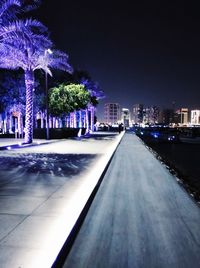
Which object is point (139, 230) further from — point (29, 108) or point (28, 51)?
point (28, 51)

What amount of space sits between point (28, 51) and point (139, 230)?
24.7m

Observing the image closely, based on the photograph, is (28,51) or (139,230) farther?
(28,51)

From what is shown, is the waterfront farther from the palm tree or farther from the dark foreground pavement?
the palm tree

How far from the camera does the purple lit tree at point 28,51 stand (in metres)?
20.8

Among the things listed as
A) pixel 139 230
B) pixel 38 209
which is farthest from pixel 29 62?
pixel 139 230

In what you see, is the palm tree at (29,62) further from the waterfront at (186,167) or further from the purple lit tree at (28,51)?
the waterfront at (186,167)

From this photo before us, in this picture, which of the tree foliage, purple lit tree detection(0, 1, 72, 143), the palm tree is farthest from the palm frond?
the tree foliage

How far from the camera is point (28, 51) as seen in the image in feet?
93.6

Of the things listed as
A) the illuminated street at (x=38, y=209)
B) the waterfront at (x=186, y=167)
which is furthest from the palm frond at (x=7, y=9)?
the waterfront at (x=186, y=167)

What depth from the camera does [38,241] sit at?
4.91 metres

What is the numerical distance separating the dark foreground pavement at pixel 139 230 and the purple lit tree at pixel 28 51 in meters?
13.7

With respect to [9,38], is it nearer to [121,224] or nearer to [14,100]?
[121,224]

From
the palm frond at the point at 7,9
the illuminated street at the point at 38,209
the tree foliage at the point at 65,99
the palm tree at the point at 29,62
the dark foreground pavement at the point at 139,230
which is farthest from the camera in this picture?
the tree foliage at the point at 65,99

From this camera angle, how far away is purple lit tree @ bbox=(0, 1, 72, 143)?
20.8 meters
